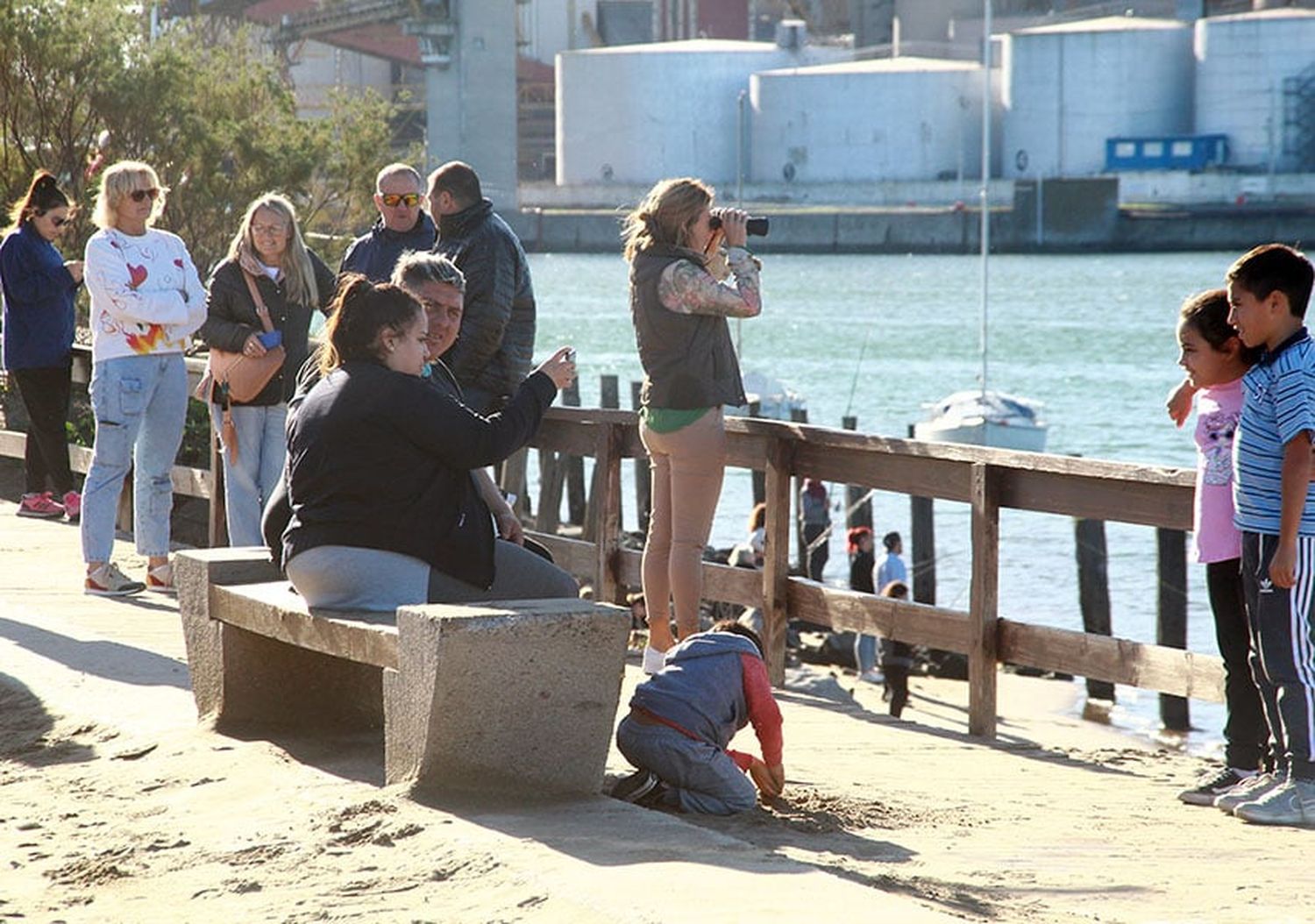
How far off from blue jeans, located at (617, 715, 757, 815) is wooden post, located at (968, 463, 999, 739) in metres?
2.01

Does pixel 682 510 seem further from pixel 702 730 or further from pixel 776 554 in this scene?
pixel 702 730

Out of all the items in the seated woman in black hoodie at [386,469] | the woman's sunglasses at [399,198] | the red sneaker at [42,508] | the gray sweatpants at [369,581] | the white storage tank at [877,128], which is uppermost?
the white storage tank at [877,128]

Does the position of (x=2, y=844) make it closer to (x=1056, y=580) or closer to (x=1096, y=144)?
(x=1056, y=580)

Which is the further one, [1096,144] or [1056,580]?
[1096,144]

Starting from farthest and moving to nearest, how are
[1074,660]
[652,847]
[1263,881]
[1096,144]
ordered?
[1096,144]
[1074,660]
[1263,881]
[652,847]

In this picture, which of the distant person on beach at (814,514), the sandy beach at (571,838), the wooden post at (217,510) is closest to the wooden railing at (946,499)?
the sandy beach at (571,838)

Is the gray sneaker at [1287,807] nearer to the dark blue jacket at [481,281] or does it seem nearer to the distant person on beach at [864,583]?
the dark blue jacket at [481,281]

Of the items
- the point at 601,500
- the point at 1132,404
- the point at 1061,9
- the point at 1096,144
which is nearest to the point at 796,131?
the point at 1096,144

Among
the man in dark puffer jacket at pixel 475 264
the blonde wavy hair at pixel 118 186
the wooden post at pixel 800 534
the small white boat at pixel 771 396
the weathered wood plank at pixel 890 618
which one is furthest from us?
the small white boat at pixel 771 396

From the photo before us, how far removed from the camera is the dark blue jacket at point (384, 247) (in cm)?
795

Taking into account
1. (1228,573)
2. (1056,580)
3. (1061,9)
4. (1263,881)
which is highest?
(1061,9)

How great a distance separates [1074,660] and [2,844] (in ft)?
11.2

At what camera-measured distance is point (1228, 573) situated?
5.91 meters

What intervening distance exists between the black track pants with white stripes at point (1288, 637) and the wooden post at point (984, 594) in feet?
4.75
